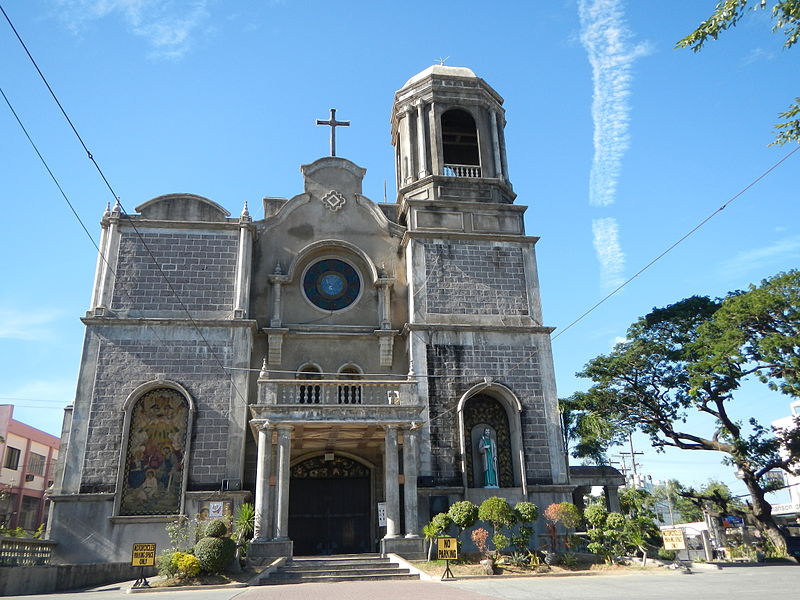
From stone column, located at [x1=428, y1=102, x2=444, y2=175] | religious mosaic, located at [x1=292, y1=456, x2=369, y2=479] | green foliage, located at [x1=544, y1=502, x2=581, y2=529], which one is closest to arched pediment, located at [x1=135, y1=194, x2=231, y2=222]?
stone column, located at [x1=428, y1=102, x2=444, y2=175]

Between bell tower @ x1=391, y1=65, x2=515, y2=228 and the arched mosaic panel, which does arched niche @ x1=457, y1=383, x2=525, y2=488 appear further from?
bell tower @ x1=391, y1=65, x2=515, y2=228

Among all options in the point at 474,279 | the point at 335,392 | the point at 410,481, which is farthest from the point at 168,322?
the point at 474,279

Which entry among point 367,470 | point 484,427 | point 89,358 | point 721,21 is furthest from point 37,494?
point 721,21

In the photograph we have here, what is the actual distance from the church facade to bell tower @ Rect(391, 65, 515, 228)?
5.6 inches

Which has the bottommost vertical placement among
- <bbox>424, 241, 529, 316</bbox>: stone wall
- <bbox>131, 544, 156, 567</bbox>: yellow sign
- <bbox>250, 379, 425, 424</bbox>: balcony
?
<bbox>131, 544, 156, 567</bbox>: yellow sign

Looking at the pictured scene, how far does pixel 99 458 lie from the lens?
18828 mm

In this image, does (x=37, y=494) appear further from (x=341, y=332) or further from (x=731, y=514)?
(x=731, y=514)

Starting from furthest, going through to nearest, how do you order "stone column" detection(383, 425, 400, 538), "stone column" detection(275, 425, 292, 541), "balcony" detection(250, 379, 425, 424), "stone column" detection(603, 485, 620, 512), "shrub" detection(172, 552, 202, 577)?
1. "stone column" detection(603, 485, 620, 512)
2. "balcony" detection(250, 379, 425, 424)
3. "stone column" detection(383, 425, 400, 538)
4. "stone column" detection(275, 425, 292, 541)
5. "shrub" detection(172, 552, 202, 577)

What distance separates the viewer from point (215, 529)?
15133mm

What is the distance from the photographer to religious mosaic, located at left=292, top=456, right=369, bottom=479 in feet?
68.5

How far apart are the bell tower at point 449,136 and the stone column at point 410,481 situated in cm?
864

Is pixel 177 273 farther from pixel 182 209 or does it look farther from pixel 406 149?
pixel 406 149

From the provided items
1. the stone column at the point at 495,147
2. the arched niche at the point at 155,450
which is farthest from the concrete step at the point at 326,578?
the stone column at the point at 495,147

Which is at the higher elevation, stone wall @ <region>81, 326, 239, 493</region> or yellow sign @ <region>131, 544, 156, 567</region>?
stone wall @ <region>81, 326, 239, 493</region>
